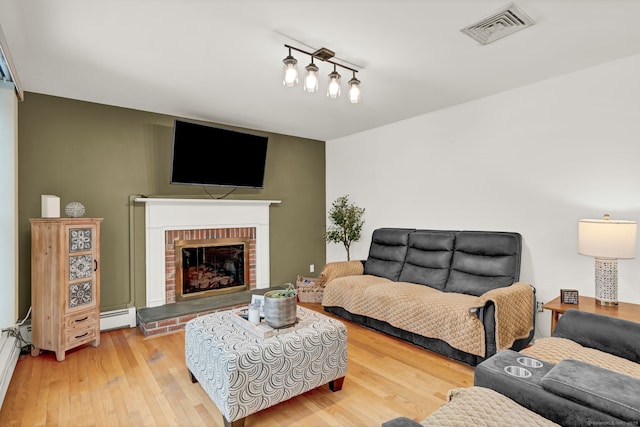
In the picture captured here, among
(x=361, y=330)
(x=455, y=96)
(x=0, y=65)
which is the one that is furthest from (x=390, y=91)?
(x=0, y=65)

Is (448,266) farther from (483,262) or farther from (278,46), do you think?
(278,46)

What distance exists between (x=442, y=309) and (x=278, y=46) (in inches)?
92.7

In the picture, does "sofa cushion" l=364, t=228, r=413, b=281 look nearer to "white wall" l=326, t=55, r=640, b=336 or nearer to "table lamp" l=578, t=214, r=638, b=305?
"white wall" l=326, t=55, r=640, b=336

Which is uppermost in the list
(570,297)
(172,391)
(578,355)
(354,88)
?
(354,88)

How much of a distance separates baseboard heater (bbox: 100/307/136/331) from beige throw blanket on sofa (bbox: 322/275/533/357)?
87.9 inches

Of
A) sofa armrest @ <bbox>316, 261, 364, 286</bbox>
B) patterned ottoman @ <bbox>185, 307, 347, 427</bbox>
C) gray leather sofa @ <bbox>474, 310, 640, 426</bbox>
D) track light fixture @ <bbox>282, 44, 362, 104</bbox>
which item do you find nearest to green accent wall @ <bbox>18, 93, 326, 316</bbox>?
sofa armrest @ <bbox>316, 261, 364, 286</bbox>

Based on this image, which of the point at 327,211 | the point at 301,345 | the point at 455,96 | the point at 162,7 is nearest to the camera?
the point at 162,7

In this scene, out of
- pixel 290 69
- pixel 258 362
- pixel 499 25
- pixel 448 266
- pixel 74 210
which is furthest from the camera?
pixel 448 266

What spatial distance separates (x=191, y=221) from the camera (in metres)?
4.04

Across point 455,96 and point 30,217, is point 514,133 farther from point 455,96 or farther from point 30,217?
point 30,217

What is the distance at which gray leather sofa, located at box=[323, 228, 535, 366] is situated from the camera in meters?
2.83

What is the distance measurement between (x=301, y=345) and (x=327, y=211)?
3.39m

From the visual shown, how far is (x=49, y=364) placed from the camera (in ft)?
9.05

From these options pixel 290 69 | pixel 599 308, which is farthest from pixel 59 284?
pixel 599 308
